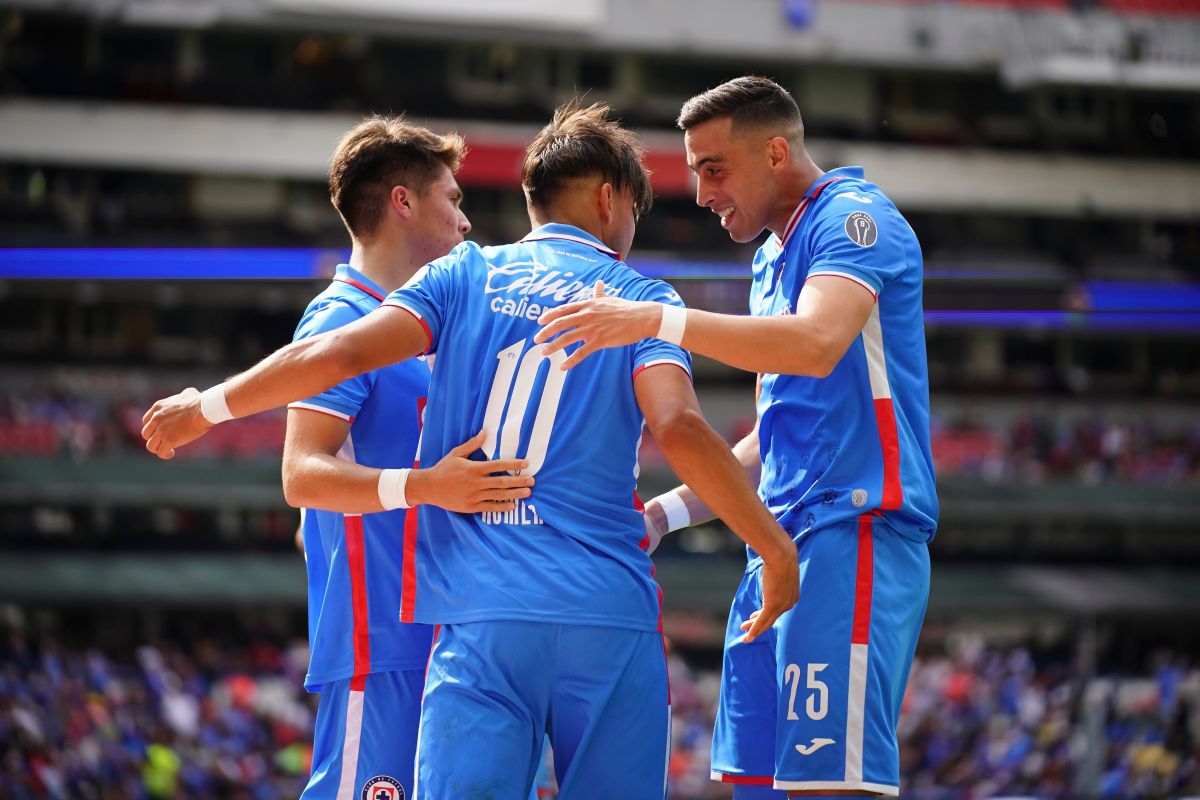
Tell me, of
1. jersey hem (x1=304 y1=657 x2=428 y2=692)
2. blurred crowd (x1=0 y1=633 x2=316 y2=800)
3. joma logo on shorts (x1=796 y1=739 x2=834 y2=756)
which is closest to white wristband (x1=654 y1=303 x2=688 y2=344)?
joma logo on shorts (x1=796 y1=739 x2=834 y2=756)

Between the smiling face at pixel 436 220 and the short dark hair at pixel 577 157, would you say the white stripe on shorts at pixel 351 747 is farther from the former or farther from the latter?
the short dark hair at pixel 577 157

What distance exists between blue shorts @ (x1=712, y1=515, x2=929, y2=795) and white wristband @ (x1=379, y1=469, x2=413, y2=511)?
1.17 m

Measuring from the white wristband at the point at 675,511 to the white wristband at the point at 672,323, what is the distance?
1111 mm

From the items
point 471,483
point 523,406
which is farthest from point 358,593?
point 523,406

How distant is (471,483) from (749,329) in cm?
87

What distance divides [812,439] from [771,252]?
0.70 m

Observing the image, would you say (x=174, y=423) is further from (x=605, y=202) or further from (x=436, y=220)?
(x=605, y=202)

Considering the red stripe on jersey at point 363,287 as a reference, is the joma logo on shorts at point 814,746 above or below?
below

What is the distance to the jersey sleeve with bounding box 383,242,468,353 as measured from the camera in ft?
13.6

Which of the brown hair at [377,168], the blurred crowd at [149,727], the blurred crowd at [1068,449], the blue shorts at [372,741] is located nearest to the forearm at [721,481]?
the blue shorts at [372,741]

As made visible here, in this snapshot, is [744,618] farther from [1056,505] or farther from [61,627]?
Answer: [1056,505]

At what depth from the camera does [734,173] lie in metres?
4.75

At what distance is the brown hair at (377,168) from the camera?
200 inches

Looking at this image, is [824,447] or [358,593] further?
[358,593]
